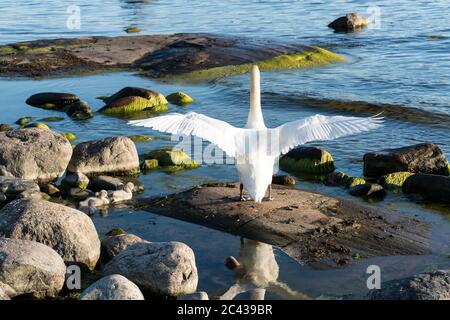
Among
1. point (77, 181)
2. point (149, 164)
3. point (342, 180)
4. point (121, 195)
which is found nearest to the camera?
point (121, 195)

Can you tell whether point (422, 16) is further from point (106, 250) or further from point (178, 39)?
point (106, 250)

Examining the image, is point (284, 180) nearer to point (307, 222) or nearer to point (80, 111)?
point (307, 222)

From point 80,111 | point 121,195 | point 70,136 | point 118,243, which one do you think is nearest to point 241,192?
point 121,195

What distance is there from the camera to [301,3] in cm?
4522

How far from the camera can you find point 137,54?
28.4 metres

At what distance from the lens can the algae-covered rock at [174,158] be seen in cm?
1561

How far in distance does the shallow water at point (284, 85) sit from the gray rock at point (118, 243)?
0.90 m

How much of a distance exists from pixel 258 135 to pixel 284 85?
1259 cm

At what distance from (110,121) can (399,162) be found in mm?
7994

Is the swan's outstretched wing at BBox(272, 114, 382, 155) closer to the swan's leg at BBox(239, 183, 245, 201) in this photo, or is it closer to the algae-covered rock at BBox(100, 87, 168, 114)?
the swan's leg at BBox(239, 183, 245, 201)

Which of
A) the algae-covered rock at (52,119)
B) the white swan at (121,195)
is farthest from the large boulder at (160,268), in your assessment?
the algae-covered rock at (52,119)

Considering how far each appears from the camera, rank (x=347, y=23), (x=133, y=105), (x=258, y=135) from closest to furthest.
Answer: (x=258, y=135), (x=133, y=105), (x=347, y=23)

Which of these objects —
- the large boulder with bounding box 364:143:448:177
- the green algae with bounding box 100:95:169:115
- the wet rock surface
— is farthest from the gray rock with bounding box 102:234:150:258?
the wet rock surface
